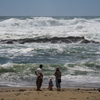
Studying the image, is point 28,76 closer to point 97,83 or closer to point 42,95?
point 97,83

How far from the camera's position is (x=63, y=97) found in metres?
7.74

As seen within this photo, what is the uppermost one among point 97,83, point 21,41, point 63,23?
point 63,23

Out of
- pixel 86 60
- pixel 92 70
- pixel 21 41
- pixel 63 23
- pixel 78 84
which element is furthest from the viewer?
pixel 63 23

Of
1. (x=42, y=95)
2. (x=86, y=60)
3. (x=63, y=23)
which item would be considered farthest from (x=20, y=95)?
(x=63, y=23)

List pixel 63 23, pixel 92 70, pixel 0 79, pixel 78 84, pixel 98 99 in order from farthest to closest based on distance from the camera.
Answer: pixel 63 23
pixel 92 70
pixel 0 79
pixel 78 84
pixel 98 99

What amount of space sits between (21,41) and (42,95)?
17384 millimetres

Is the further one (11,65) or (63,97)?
(11,65)

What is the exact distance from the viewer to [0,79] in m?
11.4

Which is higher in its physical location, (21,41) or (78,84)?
(21,41)

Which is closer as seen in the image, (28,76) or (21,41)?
(28,76)

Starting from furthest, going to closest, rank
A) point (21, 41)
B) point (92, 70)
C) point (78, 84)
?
1. point (21, 41)
2. point (92, 70)
3. point (78, 84)

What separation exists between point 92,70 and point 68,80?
243cm

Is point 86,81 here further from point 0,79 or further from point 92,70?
point 0,79

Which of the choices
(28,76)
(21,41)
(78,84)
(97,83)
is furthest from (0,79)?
(21,41)
